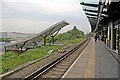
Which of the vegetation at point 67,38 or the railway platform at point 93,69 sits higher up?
the vegetation at point 67,38

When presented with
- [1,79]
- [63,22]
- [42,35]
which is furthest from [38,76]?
[63,22]

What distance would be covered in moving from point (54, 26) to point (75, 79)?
35096 millimetres

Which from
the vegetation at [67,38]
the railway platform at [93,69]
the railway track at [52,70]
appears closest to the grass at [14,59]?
the railway track at [52,70]

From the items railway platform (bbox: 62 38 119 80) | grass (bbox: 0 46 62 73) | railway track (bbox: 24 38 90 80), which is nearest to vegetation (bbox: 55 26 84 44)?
grass (bbox: 0 46 62 73)

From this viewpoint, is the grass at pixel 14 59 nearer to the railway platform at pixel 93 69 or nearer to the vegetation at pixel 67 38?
the railway platform at pixel 93 69

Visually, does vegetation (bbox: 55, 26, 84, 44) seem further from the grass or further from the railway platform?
the railway platform

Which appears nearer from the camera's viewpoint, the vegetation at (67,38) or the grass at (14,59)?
the grass at (14,59)

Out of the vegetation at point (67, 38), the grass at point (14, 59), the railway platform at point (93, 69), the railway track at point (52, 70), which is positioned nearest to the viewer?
the railway track at point (52, 70)

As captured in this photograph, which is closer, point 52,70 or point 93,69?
point 93,69

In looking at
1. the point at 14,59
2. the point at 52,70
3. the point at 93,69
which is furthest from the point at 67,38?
the point at 93,69

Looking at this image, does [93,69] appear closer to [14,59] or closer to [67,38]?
[14,59]

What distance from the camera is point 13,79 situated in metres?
9.16

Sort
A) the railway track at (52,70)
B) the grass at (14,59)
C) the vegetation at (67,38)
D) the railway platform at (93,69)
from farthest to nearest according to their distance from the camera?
the vegetation at (67,38) → the grass at (14,59) → the railway platform at (93,69) → the railway track at (52,70)

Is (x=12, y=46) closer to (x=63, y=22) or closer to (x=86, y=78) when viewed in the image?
(x=63, y=22)
